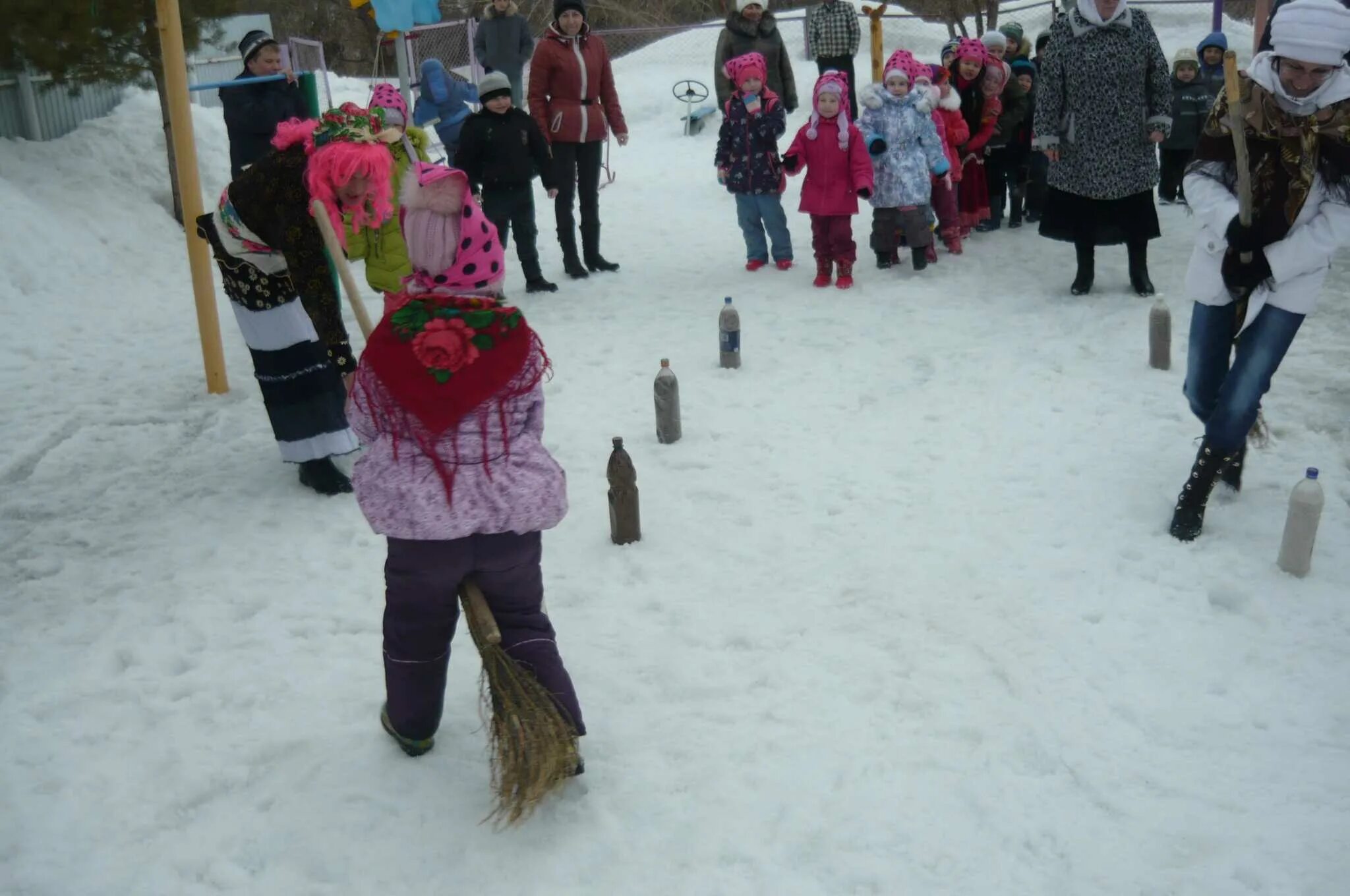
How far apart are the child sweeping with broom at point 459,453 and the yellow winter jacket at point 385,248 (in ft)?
4.06

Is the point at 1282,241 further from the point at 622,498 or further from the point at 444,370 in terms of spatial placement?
the point at 444,370

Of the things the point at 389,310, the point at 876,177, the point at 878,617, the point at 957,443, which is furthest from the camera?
the point at 876,177

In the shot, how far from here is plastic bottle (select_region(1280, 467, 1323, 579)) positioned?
178 inches

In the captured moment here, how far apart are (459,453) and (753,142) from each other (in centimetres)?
669

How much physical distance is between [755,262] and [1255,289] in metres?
5.51

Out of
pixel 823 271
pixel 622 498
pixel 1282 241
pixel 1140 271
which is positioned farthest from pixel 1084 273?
pixel 622 498

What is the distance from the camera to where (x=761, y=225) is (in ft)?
32.7

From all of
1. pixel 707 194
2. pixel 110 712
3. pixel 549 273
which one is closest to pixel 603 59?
pixel 549 273

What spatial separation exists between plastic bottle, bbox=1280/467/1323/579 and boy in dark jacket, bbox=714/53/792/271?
552 centimetres

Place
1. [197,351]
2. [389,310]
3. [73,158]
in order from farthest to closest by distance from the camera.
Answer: [73,158]
[197,351]
[389,310]

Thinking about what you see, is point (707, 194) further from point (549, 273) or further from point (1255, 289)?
point (1255, 289)

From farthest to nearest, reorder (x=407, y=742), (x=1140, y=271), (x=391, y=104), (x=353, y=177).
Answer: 1. (x=1140, y=271)
2. (x=391, y=104)
3. (x=353, y=177)
4. (x=407, y=742)

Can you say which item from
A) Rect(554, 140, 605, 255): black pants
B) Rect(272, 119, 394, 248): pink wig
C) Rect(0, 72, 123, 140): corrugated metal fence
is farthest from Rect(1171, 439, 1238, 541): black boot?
Rect(0, 72, 123, 140): corrugated metal fence

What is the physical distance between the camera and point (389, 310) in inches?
134
